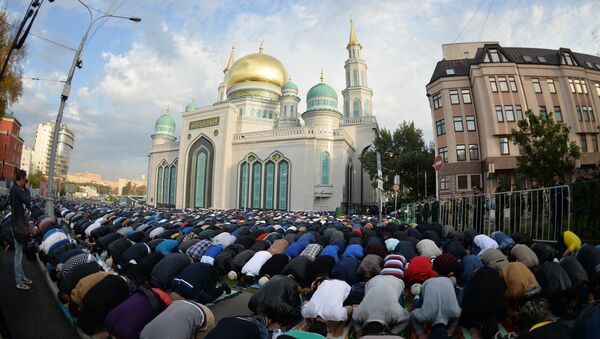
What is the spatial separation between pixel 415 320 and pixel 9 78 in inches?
644

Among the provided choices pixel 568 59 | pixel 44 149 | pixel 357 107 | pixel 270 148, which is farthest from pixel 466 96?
pixel 44 149

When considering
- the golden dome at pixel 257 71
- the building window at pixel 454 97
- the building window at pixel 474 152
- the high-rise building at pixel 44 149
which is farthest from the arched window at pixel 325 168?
the high-rise building at pixel 44 149

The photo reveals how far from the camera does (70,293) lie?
12.9ft

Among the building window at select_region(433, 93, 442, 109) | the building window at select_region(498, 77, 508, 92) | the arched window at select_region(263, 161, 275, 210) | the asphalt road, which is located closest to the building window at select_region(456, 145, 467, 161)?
the building window at select_region(433, 93, 442, 109)

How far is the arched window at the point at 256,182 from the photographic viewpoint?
28.2 metres

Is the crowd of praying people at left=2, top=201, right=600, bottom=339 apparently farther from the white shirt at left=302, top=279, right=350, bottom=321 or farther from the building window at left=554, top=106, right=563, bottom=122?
the building window at left=554, top=106, right=563, bottom=122

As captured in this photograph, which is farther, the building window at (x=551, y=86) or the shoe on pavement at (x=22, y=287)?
the building window at (x=551, y=86)

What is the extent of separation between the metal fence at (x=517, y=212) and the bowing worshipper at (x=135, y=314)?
22.5 ft

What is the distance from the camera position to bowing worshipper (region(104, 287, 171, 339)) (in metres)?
2.95

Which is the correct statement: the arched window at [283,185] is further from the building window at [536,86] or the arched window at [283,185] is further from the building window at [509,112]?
the building window at [536,86]

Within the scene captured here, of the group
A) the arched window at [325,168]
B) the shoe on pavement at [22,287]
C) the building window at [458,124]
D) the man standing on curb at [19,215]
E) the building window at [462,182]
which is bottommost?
the shoe on pavement at [22,287]

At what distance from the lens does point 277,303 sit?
3.69 metres

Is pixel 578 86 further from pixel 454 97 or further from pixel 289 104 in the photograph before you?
pixel 289 104

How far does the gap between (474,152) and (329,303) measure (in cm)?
1970
